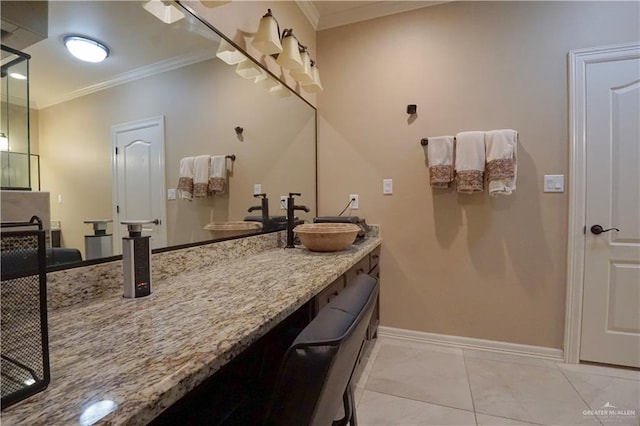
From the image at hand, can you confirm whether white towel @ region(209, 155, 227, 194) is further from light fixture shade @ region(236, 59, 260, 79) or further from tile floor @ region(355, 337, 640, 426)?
tile floor @ region(355, 337, 640, 426)

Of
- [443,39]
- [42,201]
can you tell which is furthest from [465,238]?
[42,201]

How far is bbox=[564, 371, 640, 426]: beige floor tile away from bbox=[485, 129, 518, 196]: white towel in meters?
1.22

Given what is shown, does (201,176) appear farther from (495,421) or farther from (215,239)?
(495,421)

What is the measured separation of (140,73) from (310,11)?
175cm

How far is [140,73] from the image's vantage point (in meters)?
1.09

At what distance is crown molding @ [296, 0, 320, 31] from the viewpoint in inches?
87.7

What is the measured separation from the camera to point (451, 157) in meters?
2.08

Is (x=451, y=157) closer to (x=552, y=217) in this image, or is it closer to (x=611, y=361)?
(x=552, y=217)

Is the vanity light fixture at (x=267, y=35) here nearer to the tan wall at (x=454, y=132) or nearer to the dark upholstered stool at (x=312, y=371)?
the tan wall at (x=454, y=132)

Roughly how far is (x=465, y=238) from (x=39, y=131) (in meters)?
2.34

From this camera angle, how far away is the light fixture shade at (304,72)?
2009 mm

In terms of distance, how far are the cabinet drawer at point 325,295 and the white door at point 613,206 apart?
5.74ft

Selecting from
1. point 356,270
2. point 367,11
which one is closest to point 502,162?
point 356,270

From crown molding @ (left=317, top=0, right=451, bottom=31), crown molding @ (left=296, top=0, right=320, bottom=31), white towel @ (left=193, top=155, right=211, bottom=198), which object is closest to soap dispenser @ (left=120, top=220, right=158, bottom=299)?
white towel @ (left=193, top=155, right=211, bottom=198)
